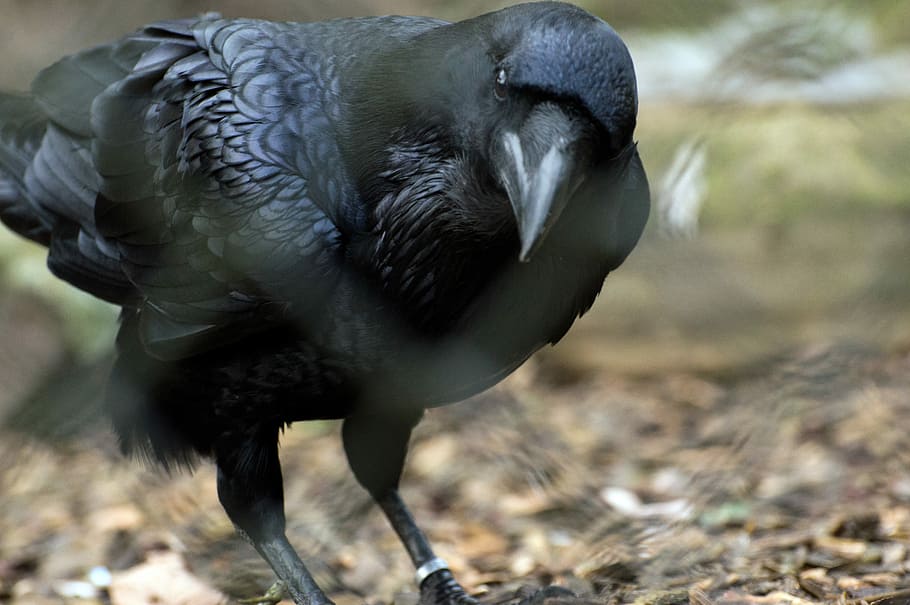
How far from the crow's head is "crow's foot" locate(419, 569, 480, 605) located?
3.97 ft

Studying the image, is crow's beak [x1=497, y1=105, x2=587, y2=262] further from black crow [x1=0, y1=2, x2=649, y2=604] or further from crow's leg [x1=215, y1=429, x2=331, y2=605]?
crow's leg [x1=215, y1=429, x2=331, y2=605]

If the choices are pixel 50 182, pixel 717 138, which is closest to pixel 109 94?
pixel 50 182

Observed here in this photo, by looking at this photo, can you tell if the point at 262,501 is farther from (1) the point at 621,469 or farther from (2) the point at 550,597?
(1) the point at 621,469

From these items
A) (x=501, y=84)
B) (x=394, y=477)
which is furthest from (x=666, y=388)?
(x=501, y=84)

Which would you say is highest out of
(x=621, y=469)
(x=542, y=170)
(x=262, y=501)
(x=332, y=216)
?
(x=542, y=170)

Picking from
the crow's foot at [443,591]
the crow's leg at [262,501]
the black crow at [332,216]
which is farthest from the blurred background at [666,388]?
the black crow at [332,216]

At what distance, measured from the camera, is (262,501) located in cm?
290

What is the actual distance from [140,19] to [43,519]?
194 cm

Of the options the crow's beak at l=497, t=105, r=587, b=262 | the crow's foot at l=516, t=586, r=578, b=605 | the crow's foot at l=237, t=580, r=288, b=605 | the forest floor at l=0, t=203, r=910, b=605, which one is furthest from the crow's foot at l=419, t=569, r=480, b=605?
the crow's beak at l=497, t=105, r=587, b=262

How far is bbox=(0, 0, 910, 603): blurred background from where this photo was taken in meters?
3.54

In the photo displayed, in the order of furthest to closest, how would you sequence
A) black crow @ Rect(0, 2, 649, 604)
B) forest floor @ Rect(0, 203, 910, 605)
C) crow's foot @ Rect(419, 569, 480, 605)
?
forest floor @ Rect(0, 203, 910, 605), crow's foot @ Rect(419, 569, 480, 605), black crow @ Rect(0, 2, 649, 604)

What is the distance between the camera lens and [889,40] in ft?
16.6

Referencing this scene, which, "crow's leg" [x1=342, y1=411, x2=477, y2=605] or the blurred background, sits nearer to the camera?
"crow's leg" [x1=342, y1=411, x2=477, y2=605]

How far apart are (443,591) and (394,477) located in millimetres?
343
